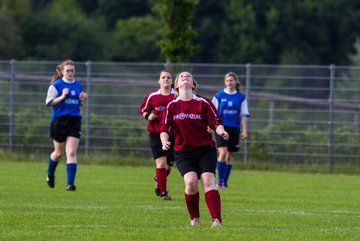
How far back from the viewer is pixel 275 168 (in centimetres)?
2631

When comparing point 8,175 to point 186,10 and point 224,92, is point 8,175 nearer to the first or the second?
point 224,92

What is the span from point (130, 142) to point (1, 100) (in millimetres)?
3662

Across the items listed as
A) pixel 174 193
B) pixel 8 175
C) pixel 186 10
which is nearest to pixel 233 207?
pixel 174 193

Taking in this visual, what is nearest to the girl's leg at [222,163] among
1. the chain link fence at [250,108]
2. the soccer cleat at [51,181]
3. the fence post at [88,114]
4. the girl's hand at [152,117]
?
the soccer cleat at [51,181]

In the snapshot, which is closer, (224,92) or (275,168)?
(224,92)

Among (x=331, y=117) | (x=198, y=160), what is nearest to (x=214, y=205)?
(x=198, y=160)

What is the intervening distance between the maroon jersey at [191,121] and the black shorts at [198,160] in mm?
58

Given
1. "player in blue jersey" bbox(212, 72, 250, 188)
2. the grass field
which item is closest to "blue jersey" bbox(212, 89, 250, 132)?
"player in blue jersey" bbox(212, 72, 250, 188)

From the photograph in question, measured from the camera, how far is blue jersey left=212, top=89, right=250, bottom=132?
19812 millimetres

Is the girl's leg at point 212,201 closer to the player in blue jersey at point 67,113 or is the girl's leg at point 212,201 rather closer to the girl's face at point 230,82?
the player in blue jersey at point 67,113

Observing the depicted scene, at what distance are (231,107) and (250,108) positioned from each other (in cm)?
750

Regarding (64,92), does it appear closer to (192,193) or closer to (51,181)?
(51,181)

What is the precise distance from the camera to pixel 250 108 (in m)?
27.3

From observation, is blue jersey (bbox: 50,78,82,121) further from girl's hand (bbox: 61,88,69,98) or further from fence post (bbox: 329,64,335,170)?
fence post (bbox: 329,64,335,170)
